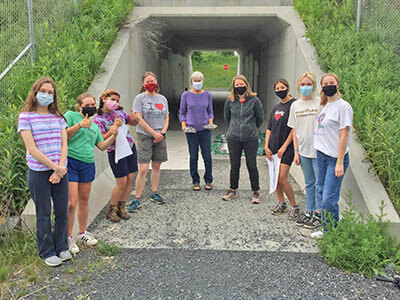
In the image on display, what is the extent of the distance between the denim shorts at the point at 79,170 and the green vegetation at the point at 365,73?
10.9ft

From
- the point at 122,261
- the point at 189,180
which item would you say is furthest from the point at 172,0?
the point at 122,261

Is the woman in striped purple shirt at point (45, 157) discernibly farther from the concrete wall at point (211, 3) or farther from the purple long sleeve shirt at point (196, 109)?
the concrete wall at point (211, 3)

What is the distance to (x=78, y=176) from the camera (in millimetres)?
3783

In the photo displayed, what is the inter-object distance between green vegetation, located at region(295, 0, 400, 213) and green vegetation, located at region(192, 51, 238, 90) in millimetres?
31794

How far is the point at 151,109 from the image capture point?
16.4 ft

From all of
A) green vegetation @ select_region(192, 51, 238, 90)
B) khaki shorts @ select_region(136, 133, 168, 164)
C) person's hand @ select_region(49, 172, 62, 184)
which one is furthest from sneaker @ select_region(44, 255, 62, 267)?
green vegetation @ select_region(192, 51, 238, 90)

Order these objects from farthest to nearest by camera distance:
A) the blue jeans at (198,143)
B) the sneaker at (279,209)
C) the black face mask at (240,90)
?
the blue jeans at (198,143), the black face mask at (240,90), the sneaker at (279,209)

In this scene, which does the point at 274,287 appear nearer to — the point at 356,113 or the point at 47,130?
the point at 47,130

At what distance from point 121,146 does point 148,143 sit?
0.70 meters

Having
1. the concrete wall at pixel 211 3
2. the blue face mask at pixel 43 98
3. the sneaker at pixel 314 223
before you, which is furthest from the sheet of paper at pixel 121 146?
the concrete wall at pixel 211 3

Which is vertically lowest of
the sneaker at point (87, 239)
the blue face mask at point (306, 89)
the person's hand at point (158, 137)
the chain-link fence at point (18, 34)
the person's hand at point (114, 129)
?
the sneaker at point (87, 239)

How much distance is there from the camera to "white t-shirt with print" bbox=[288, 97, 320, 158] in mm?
4258

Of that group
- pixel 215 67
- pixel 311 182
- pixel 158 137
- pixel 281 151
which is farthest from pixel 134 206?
pixel 215 67

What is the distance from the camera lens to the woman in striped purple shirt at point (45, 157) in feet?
10.7
